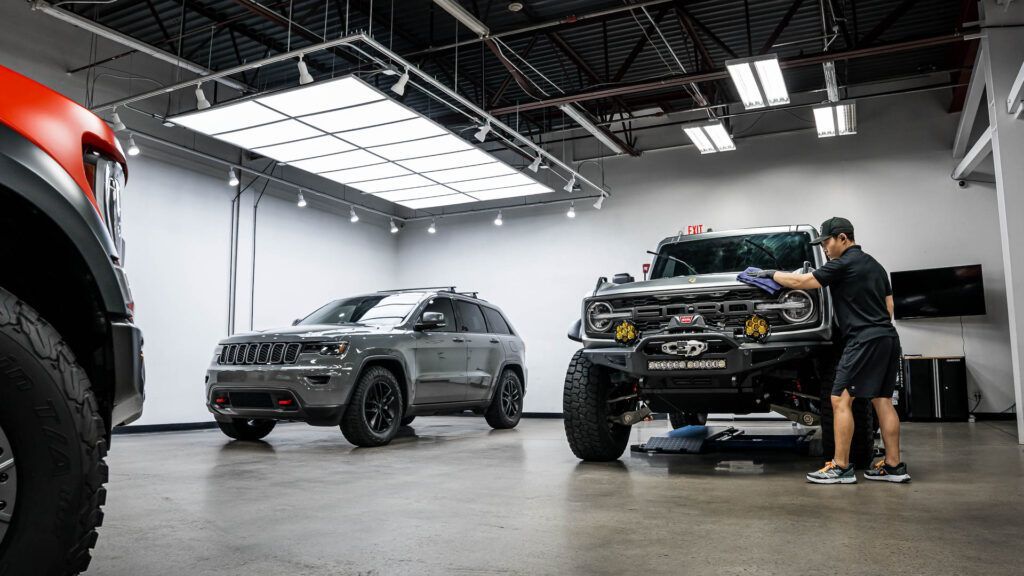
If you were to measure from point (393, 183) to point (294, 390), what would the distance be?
6958mm

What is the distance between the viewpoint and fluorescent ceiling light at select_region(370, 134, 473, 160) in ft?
34.9

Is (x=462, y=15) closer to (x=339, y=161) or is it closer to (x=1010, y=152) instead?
(x=339, y=161)

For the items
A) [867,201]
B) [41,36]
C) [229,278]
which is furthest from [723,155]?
[41,36]

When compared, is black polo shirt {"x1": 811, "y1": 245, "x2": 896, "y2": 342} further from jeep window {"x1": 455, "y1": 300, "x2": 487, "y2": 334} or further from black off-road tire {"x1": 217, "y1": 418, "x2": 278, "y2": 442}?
black off-road tire {"x1": 217, "y1": 418, "x2": 278, "y2": 442}

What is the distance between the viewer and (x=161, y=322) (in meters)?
11.0

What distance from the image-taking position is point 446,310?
8945mm

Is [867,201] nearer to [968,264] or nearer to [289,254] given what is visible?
[968,264]

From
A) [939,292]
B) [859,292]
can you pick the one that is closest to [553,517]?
[859,292]

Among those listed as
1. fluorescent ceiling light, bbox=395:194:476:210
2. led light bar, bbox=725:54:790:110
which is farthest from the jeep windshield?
fluorescent ceiling light, bbox=395:194:476:210

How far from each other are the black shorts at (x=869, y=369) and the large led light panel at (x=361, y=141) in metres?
6.05

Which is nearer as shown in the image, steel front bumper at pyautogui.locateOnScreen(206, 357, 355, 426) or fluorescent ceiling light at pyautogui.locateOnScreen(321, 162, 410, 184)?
steel front bumper at pyautogui.locateOnScreen(206, 357, 355, 426)

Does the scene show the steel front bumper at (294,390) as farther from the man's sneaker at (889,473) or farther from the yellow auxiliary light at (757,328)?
the man's sneaker at (889,473)

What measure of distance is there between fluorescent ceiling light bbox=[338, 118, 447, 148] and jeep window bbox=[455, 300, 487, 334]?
101 inches

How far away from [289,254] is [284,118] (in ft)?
15.2
